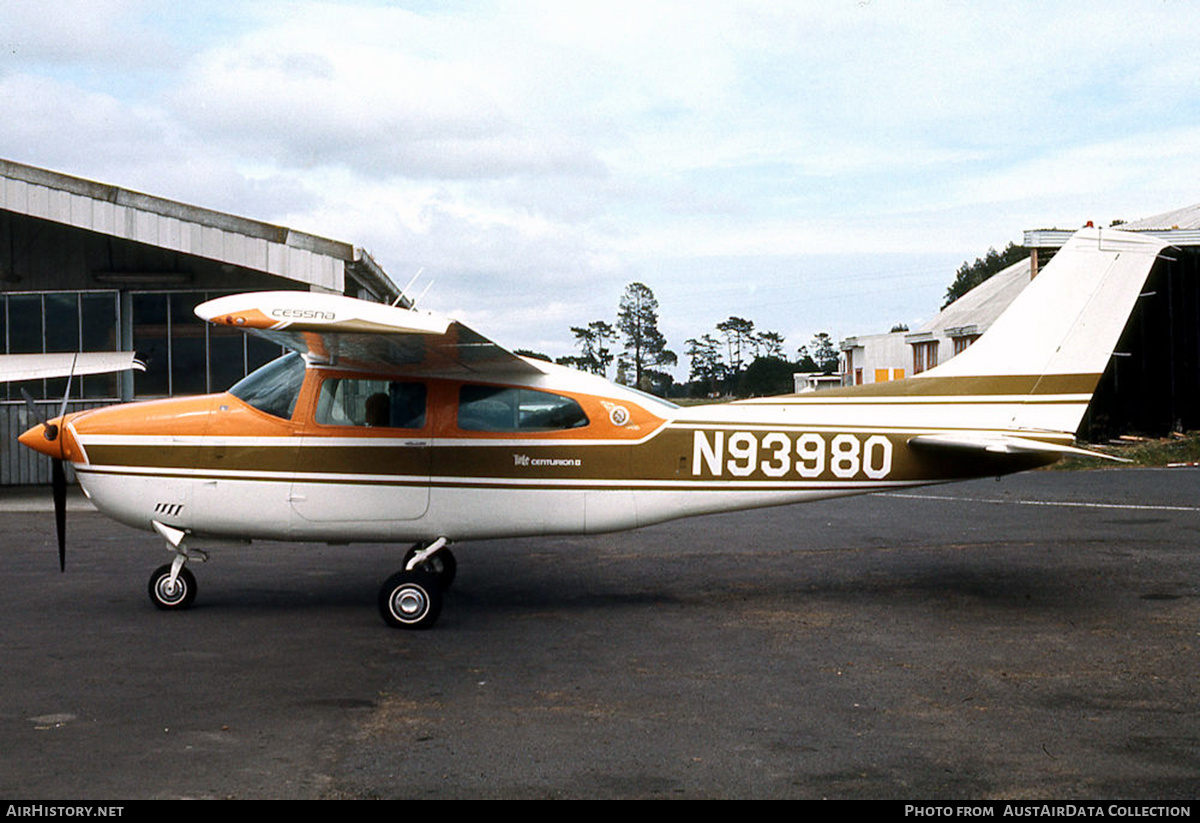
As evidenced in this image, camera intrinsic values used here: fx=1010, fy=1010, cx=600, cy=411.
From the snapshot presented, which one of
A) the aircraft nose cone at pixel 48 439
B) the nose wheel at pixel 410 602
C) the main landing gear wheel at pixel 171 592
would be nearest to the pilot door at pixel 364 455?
the nose wheel at pixel 410 602

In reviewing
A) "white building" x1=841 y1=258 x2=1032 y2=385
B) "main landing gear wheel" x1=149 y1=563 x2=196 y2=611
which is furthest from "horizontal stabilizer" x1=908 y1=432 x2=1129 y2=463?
"white building" x1=841 y1=258 x2=1032 y2=385

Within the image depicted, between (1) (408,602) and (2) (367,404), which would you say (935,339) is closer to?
(2) (367,404)

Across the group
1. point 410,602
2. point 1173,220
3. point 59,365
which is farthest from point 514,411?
point 1173,220

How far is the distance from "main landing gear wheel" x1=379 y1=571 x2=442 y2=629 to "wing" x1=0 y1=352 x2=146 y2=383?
3299mm

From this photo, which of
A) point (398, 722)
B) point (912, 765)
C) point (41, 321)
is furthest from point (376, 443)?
point (41, 321)

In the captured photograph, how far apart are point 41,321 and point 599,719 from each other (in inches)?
696

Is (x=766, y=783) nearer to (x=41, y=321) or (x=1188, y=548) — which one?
(x=1188, y=548)

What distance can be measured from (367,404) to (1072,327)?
5807 millimetres

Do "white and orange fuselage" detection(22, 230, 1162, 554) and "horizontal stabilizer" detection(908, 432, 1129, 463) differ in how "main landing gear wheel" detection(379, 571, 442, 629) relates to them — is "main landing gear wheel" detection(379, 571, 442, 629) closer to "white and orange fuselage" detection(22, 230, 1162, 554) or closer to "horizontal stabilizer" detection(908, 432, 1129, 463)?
"white and orange fuselage" detection(22, 230, 1162, 554)

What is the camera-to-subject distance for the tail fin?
8281 mm

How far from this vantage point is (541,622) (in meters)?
7.84

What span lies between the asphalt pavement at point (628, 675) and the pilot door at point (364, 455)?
886mm

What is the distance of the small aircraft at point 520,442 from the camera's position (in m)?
8.04

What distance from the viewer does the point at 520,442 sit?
816 centimetres
